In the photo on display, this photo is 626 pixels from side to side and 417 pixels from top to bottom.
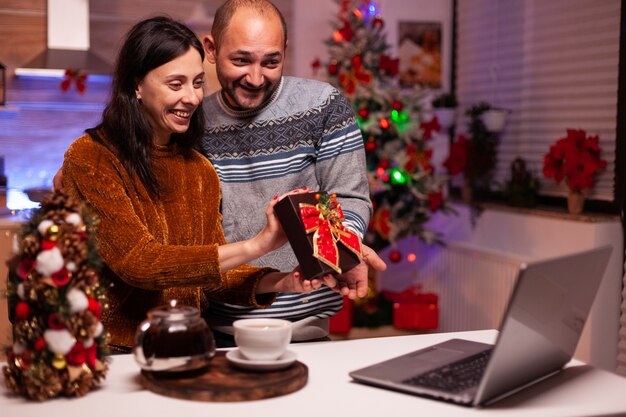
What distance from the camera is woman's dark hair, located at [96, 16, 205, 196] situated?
1.96m

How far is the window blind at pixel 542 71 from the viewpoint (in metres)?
4.00

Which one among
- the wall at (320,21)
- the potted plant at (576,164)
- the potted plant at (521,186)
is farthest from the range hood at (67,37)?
the potted plant at (576,164)

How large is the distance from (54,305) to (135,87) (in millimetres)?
788

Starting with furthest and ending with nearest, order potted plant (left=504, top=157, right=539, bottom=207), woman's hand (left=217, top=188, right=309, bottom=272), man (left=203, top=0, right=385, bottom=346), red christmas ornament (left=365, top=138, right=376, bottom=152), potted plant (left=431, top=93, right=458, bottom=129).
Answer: potted plant (left=431, top=93, right=458, bottom=129)
red christmas ornament (left=365, top=138, right=376, bottom=152)
potted plant (left=504, top=157, right=539, bottom=207)
man (left=203, top=0, right=385, bottom=346)
woman's hand (left=217, top=188, right=309, bottom=272)

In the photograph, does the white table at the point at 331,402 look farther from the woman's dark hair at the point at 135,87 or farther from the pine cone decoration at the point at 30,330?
the woman's dark hair at the point at 135,87

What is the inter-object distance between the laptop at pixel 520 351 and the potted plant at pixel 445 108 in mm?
3554

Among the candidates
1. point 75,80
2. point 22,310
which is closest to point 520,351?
point 22,310

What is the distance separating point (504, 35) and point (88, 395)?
13.1 feet

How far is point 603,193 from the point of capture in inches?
159

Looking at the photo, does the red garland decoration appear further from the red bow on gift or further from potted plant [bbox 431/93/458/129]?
the red bow on gift

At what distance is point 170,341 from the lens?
1.46 m

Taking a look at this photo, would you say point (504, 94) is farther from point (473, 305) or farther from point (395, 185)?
point (473, 305)

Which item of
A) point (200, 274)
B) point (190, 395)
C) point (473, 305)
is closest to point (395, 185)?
point (473, 305)

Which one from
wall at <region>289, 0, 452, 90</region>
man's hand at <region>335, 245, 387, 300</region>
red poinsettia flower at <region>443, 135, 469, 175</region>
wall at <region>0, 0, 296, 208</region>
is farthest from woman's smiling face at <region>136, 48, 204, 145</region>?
wall at <region>289, 0, 452, 90</region>
